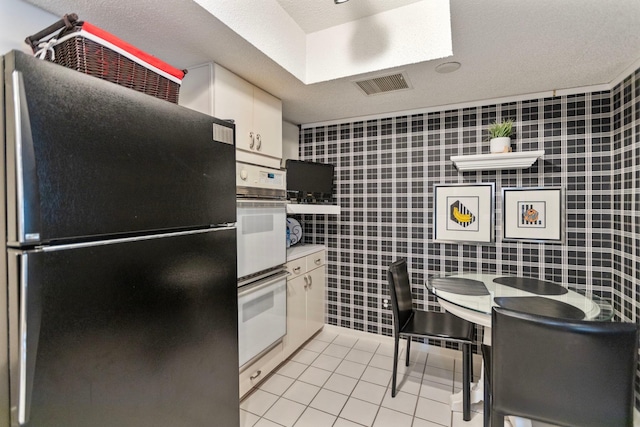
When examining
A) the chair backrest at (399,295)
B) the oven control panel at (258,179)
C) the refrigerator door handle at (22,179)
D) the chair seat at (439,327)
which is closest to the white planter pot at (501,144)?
the chair backrest at (399,295)

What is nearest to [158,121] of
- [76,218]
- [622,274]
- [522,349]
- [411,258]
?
[76,218]

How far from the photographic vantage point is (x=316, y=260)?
2939 millimetres

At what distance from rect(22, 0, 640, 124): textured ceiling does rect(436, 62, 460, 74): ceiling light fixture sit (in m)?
0.04

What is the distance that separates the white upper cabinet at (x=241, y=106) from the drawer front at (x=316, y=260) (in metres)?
0.96

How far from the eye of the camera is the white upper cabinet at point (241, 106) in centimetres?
180

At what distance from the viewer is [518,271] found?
2451 millimetres

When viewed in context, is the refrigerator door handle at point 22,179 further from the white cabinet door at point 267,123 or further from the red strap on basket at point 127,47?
the white cabinet door at point 267,123

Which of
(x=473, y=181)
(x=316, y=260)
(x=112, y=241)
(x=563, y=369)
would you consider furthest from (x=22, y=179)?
(x=473, y=181)

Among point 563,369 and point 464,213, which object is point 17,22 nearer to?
point 563,369

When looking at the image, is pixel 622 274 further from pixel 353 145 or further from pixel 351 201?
pixel 353 145

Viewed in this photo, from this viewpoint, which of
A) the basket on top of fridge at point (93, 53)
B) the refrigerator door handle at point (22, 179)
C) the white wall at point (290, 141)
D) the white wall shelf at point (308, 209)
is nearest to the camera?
the refrigerator door handle at point (22, 179)

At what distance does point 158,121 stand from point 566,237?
2.83 meters

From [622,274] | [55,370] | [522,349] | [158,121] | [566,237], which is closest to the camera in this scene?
[55,370]

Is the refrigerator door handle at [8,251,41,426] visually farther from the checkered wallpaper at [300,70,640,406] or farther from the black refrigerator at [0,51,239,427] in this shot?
the checkered wallpaper at [300,70,640,406]
